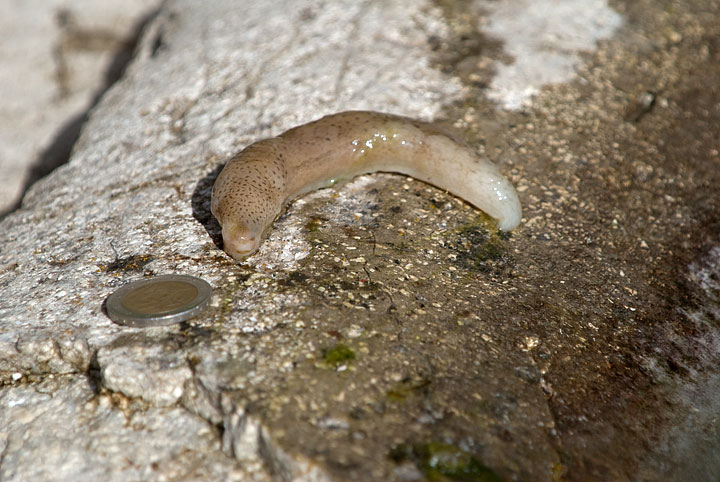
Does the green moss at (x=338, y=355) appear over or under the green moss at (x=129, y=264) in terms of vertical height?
under

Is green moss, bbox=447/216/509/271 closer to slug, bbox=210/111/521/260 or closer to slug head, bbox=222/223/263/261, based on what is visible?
slug, bbox=210/111/521/260

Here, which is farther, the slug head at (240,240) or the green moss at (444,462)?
the slug head at (240,240)

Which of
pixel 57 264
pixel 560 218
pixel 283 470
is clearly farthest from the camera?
pixel 560 218

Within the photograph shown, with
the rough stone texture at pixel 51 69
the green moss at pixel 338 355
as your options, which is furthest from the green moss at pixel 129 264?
the rough stone texture at pixel 51 69

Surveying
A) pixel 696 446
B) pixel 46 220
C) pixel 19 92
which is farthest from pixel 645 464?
pixel 19 92

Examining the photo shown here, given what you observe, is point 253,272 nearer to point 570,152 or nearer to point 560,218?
point 560,218

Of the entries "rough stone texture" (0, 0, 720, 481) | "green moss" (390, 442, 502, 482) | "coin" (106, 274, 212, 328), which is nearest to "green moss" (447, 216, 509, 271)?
"rough stone texture" (0, 0, 720, 481)

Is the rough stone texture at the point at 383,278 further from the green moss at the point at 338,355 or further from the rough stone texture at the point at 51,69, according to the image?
the rough stone texture at the point at 51,69
